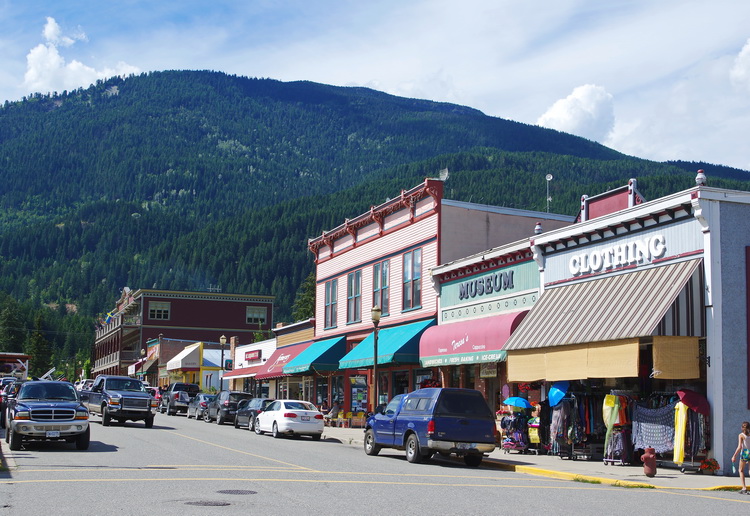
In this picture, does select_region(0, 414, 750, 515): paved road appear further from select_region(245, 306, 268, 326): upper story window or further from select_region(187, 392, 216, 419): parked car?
select_region(245, 306, 268, 326): upper story window

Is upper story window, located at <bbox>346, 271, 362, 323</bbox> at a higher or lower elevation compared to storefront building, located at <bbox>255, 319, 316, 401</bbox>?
higher

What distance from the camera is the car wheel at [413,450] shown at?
864 inches

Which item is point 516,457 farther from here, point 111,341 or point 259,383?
point 111,341

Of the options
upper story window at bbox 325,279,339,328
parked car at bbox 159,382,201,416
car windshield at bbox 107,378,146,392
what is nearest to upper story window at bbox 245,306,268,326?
parked car at bbox 159,382,201,416

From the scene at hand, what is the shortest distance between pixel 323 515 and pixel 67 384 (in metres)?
14.6

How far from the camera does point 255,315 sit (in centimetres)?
10500

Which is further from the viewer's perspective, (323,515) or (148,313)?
(148,313)

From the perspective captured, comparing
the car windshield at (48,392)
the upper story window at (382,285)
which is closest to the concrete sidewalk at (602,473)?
the car windshield at (48,392)

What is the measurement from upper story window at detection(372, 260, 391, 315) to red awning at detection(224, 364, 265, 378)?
1740 cm

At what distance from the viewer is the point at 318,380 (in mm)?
47531

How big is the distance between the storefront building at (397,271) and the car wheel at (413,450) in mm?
10802

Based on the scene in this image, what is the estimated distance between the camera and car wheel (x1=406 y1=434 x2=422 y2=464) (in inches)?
864

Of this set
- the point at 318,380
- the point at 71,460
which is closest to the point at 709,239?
the point at 71,460

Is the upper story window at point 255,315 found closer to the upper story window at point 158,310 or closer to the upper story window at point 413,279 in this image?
the upper story window at point 158,310
